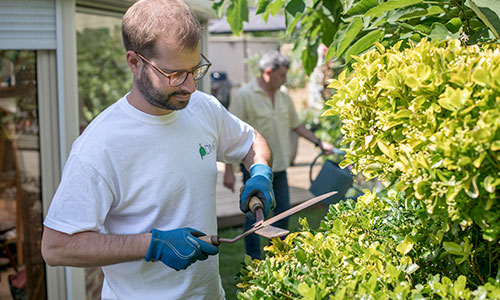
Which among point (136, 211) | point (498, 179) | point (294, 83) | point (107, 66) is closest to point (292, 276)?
point (498, 179)

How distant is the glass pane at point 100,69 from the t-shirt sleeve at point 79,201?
4788 millimetres

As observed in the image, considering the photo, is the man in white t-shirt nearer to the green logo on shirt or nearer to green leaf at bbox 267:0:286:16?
the green logo on shirt

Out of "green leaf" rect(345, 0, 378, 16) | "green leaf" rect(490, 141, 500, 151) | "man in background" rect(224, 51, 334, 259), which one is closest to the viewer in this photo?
"green leaf" rect(490, 141, 500, 151)

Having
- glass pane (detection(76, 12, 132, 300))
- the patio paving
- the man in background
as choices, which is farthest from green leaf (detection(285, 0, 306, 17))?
glass pane (detection(76, 12, 132, 300))

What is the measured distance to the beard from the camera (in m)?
1.89

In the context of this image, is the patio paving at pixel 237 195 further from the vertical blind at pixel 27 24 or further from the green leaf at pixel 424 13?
the green leaf at pixel 424 13

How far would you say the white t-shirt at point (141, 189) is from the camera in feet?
5.86

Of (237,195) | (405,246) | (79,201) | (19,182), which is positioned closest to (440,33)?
(405,246)

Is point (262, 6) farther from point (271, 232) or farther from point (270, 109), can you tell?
point (270, 109)

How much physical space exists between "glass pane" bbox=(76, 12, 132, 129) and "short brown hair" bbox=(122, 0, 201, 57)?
15.4 feet

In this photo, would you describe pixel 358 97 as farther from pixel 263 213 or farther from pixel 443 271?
pixel 263 213

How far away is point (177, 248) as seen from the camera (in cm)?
175

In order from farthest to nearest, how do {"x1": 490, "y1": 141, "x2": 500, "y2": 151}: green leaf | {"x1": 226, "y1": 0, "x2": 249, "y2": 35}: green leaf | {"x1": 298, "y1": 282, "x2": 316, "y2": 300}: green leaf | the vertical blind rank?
the vertical blind → {"x1": 226, "y1": 0, "x2": 249, "y2": 35}: green leaf → {"x1": 298, "y1": 282, "x2": 316, "y2": 300}: green leaf → {"x1": 490, "y1": 141, "x2": 500, "y2": 151}: green leaf

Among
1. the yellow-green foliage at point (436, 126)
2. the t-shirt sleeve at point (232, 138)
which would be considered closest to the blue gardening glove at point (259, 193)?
the t-shirt sleeve at point (232, 138)
